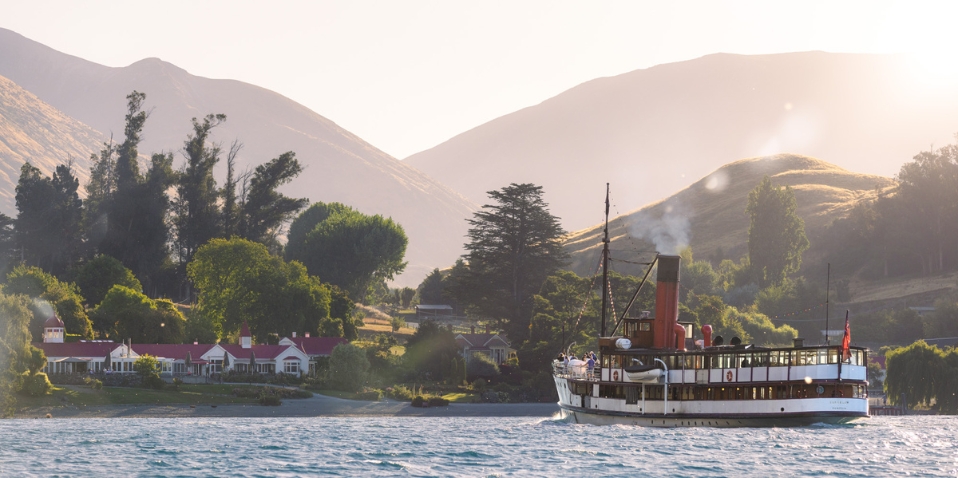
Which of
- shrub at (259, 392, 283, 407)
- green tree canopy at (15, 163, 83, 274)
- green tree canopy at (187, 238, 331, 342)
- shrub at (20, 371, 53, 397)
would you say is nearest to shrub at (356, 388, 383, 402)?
shrub at (259, 392, 283, 407)

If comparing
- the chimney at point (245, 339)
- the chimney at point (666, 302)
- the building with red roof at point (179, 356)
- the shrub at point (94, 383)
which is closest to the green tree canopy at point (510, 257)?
the building with red roof at point (179, 356)

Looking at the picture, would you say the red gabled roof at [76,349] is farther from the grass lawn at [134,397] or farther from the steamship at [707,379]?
the steamship at [707,379]

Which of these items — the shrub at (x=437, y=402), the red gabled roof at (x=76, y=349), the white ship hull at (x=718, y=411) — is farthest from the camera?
the red gabled roof at (x=76, y=349)

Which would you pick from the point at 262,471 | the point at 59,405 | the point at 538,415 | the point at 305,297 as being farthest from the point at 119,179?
the point at 262,471

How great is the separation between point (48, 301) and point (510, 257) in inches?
2112

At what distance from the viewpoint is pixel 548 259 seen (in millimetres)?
141500

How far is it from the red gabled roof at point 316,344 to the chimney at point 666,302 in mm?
59172

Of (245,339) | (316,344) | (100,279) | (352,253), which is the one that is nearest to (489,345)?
(316,344)

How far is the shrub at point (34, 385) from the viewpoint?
92812mm

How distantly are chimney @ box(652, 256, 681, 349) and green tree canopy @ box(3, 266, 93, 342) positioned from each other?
72.0 metres

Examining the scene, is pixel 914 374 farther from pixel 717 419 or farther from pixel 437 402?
pixel 437 402

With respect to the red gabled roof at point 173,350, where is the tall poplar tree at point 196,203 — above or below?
above

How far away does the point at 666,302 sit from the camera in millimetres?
71125

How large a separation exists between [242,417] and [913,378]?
5731 centimetres
